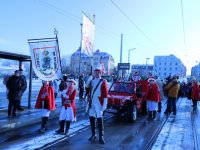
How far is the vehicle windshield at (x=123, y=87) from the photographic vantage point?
1426 centimetres

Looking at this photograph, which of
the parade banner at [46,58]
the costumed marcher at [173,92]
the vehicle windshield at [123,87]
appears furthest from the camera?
the costumed marcher at [173,92]

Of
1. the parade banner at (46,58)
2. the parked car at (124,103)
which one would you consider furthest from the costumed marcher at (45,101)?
the parked car at (124,103)

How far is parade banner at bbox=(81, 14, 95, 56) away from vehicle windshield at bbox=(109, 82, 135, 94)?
3.31 meters

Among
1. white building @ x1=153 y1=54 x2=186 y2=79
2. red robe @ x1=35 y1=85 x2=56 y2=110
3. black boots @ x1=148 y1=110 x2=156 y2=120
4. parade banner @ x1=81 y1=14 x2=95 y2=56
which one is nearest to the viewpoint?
red robe @ x1=35 y1=85 x2=56 y2=110

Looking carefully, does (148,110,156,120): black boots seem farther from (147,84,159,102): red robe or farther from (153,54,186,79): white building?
(153,54,186,79): white building

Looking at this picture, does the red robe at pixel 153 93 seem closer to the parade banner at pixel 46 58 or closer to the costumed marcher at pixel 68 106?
the parade banner at pixel 46 58

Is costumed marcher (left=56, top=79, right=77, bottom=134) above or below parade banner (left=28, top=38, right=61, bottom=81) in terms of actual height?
below

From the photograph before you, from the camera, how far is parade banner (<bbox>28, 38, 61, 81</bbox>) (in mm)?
10914

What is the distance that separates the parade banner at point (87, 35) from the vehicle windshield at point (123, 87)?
331cm

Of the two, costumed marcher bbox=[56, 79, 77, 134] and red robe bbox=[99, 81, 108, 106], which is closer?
red robe bbox=[99, 81, 108, 106]

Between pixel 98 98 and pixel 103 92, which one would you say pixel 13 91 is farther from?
pixel 103 92

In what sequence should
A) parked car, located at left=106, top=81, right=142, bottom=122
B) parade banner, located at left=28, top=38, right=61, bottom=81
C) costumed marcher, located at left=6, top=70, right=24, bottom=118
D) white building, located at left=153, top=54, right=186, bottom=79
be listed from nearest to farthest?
parade banner, located at left=28, top=38, right=61, bottom=81, costumed marcher, located at left=6, top=70, right=24, bottom=118, parked car, located at left=106, top=81, right=142, bottom=122, white building, located at left=153, top=54, right=186, bottom=79

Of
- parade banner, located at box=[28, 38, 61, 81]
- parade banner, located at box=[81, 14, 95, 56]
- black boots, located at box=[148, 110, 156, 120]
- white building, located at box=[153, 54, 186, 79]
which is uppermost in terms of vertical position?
white building, located at box=[153, 54, 186, 79]

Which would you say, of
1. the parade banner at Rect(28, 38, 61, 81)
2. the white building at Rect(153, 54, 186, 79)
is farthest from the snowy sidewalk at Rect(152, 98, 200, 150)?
the white building at Rect(153, 54, 186, 79)
